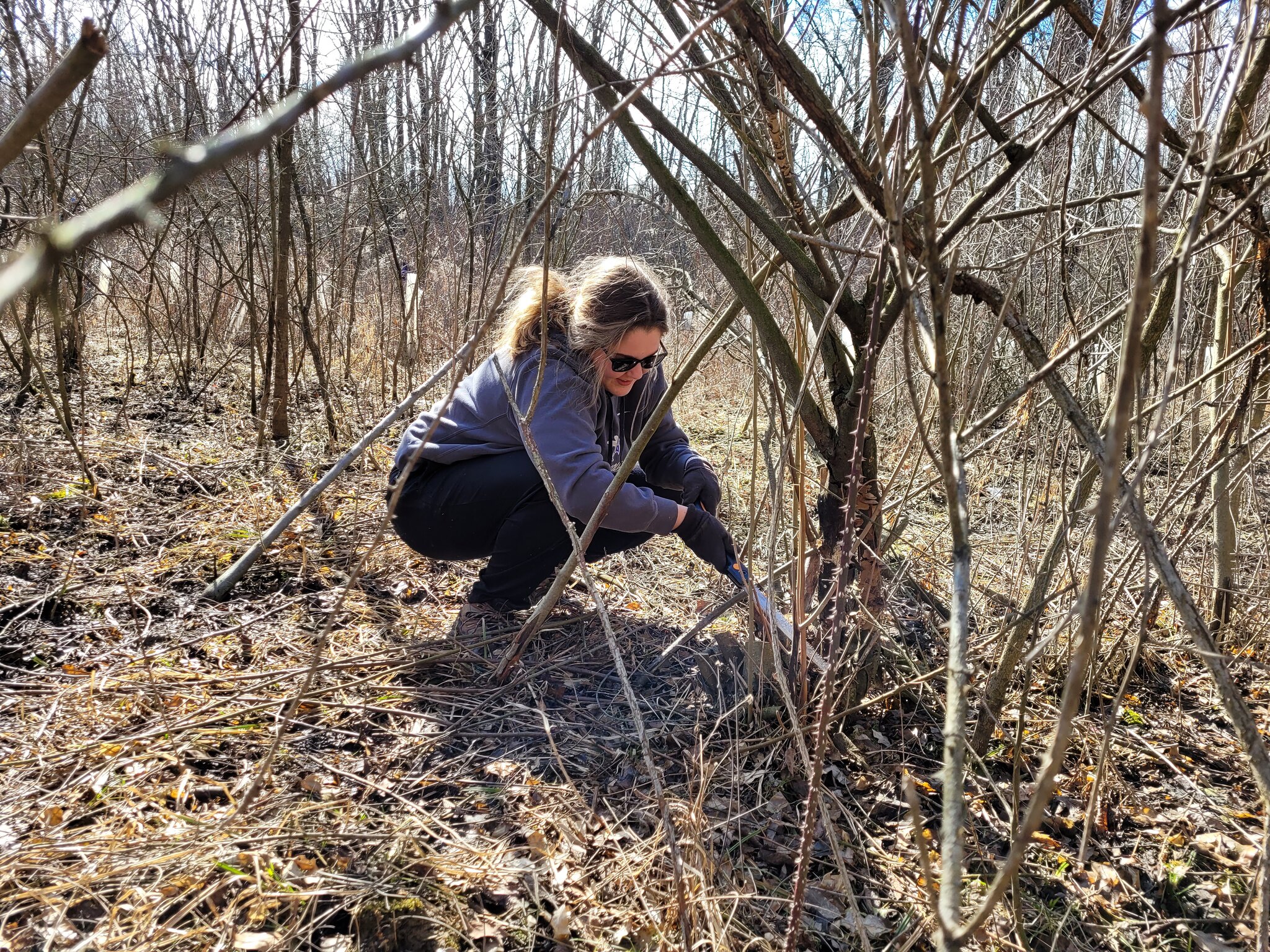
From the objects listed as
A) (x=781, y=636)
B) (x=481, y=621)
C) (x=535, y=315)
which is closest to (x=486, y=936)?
(x=781, y=636)

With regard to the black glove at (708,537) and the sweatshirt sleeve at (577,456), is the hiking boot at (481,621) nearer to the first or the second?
the sweatshirt sleeve at (577,456)

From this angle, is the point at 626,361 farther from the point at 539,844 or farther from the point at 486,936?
the point at 486,936

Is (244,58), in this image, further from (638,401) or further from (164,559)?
(638,401)

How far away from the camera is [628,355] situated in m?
2.25

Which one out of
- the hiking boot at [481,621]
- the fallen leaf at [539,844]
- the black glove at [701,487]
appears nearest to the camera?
the fallen leaf at [539,844]

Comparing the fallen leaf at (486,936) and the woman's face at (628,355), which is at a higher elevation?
the woman's face at (628,355)

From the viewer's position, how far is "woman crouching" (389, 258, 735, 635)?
2.22m

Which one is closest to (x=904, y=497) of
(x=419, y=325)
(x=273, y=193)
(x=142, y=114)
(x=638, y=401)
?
(x=638, y=401)

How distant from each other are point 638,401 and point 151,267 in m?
2.78

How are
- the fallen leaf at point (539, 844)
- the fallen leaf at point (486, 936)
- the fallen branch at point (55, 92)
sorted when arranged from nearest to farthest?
the fallen branch at point (55, 92) < the fallen leaf at point (486, 936) < the fallen leaf at point (539, 844)

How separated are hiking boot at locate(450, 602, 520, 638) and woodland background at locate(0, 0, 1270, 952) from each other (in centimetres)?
9

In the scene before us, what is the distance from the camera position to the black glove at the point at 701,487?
2.56 meters

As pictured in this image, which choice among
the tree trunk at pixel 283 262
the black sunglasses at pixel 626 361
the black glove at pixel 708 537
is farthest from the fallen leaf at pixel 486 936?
the tree trunk at pixel 283 262

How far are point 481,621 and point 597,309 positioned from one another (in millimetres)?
1020
